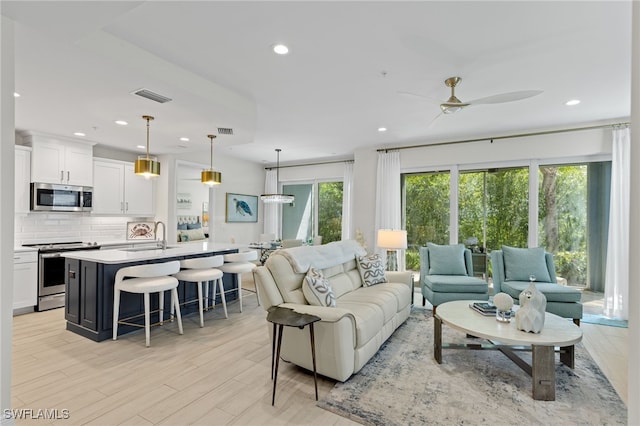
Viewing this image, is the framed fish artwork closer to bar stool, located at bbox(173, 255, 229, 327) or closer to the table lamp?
bar stool, located at bbox(173, 255, 229, 327)

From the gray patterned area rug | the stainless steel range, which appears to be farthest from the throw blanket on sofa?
the stainless steel range

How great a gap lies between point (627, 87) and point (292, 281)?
4118 mm

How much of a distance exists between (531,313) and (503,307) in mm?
298

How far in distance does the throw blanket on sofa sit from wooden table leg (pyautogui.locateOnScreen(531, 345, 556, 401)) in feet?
6.68

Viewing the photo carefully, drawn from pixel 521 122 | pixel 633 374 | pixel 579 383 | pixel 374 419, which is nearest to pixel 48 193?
pixel 374 419

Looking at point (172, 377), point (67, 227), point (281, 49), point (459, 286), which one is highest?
point (281, 49)

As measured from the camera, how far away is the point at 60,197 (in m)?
4.92

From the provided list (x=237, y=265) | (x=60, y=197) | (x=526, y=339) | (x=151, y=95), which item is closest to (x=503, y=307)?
(x=526, y=339)

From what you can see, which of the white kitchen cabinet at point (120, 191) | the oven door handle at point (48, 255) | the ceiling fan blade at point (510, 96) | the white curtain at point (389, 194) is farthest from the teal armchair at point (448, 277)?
the oven door handle at point (48, 255)

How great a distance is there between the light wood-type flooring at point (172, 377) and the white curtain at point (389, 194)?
3.20m

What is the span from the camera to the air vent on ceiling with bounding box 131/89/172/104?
10.1 feet

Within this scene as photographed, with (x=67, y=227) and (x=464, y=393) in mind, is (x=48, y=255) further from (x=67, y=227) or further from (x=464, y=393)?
(x=464, y=393)

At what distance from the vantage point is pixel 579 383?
2654mm

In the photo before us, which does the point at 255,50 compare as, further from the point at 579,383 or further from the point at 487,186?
the point at 487,186
